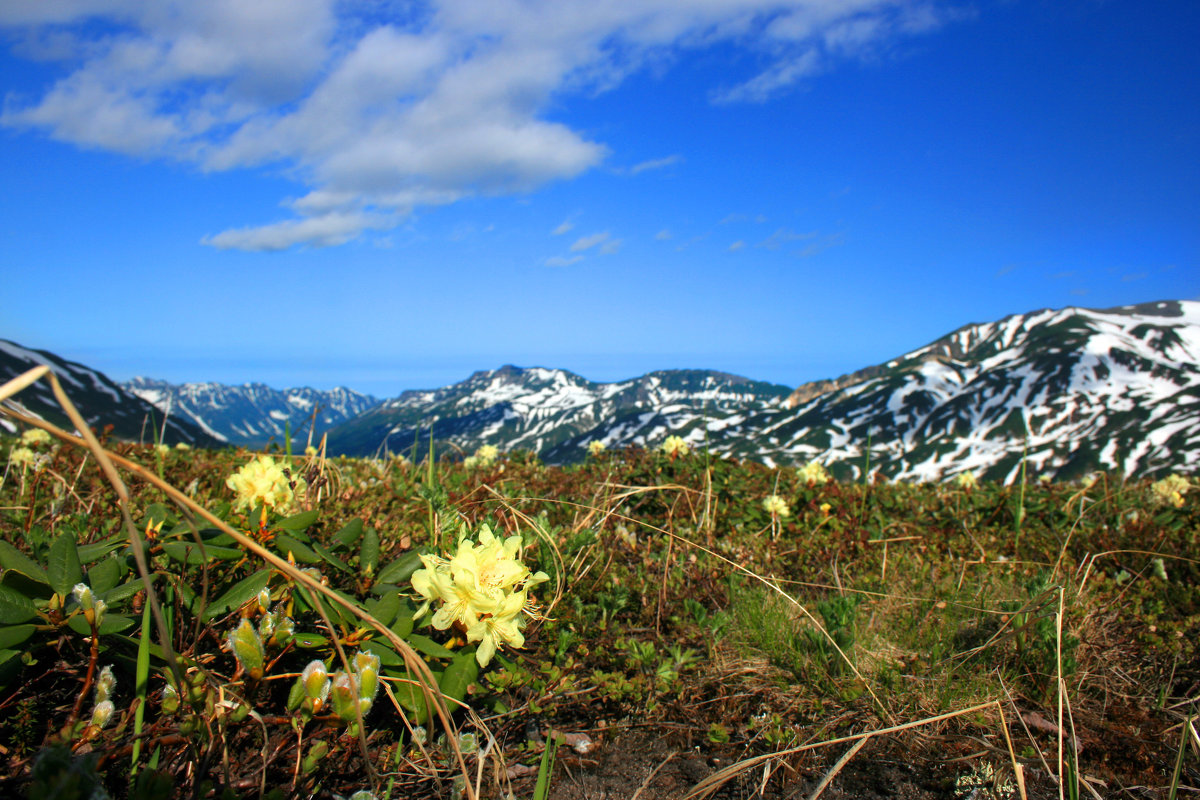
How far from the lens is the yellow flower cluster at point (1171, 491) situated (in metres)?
6.97

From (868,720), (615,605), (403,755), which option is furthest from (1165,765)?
(403,755)

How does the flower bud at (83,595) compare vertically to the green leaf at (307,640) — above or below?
above

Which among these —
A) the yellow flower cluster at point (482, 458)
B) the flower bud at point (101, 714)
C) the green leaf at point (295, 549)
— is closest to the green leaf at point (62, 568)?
the flower bud at point (101, 714)

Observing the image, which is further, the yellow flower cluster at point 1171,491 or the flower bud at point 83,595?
the yellow flower cluster at point 1171,491

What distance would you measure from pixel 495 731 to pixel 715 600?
1.91 metres

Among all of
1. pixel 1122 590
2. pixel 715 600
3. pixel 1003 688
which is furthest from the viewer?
pixel 1122 590

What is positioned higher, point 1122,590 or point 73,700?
point 73,700

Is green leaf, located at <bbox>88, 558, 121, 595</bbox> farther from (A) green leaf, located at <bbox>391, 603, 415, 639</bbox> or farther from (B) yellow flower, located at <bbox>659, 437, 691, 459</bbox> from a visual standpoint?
(B) yellow flower, located at <bbox>659, 437, 691, 459</bbox>

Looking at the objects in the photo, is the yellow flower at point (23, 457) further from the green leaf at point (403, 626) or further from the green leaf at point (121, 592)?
the green leaf at point (403, 626)

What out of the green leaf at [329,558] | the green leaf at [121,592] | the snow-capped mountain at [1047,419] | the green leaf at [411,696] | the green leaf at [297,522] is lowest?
the snow-capped mountain at [1047,419]

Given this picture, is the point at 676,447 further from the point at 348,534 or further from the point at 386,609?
the point at 386,609

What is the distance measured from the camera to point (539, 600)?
3.70 meters

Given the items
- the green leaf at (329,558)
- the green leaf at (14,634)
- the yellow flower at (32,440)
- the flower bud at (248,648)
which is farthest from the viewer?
the yellow flower at (32,440)

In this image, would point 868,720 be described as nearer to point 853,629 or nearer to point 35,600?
point 853,629
